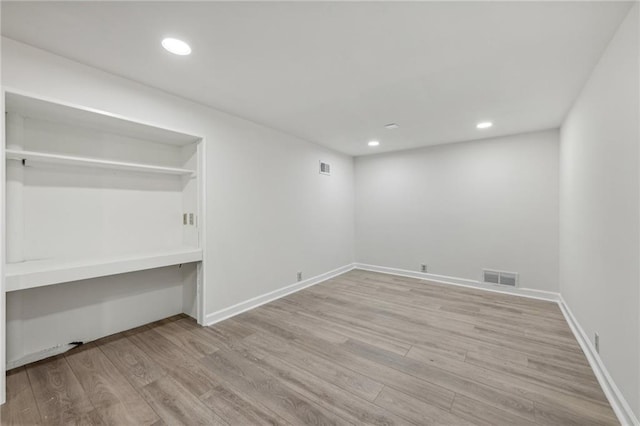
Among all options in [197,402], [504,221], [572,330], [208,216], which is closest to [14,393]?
[197,402]

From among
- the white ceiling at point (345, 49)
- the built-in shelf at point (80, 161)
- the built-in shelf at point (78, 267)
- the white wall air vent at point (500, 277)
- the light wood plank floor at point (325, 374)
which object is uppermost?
the white ceiling at point (345, 49)

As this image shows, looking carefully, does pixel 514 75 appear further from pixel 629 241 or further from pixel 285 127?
pixel 285 127

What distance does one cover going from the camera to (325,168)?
4.82 metres

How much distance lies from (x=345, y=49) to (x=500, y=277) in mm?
4123

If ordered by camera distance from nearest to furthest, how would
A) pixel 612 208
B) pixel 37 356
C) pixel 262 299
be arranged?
pixel 612 208 < pixel 37 356 < pixel 262 299

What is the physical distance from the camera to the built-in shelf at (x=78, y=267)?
1.82 meters

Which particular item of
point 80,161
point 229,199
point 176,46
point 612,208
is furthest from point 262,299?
point 612,208

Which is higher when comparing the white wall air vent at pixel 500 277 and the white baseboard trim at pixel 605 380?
the white wall air vent at pixel 500 277

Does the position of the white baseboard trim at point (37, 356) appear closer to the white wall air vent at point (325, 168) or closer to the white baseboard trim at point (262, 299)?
the white baseboard trim at point (262, 299)

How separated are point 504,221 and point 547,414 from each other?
306cm

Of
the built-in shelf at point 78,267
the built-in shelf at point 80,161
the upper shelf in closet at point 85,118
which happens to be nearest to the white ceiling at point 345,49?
the upper shelf in closet at point 85,118

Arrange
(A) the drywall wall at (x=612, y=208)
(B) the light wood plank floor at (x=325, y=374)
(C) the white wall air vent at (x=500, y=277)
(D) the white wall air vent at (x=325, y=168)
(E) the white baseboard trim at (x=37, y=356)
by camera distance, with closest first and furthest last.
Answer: (A) the drywall wall at (x=612, y=208)
(B) the light wood plank floor at (x=325, y=374)
(E) the white baseboard trim at (x=37, y=356)
(C) the white wall air vent at (x=500, y=277)
(D) the white wall air vent at (x=325, y=168)

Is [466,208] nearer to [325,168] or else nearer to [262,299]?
[325,168]

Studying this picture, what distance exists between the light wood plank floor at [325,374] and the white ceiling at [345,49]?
2.48 metres
